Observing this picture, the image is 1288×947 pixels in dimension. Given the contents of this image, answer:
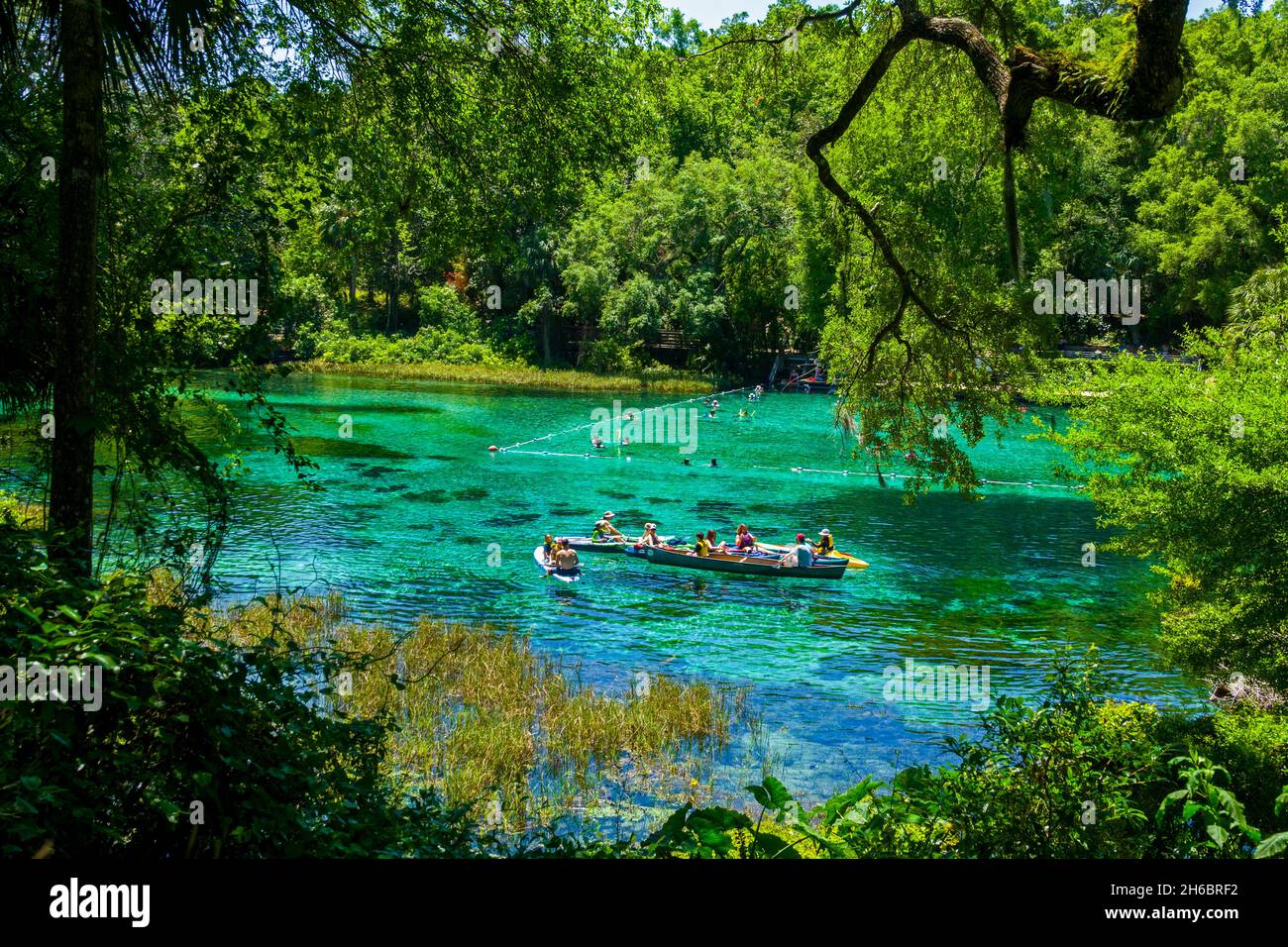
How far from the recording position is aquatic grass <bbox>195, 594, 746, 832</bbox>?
10555 mm

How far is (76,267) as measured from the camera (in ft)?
19.1

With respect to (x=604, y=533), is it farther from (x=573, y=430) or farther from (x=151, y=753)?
(x=573, y=430)

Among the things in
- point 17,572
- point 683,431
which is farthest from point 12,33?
point 683,431

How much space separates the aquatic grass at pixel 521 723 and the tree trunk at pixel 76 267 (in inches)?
138

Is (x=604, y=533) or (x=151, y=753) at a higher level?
(x=151, y=753)

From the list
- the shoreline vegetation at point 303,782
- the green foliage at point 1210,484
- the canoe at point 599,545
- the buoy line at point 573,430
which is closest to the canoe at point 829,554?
the canoe at point 599,545

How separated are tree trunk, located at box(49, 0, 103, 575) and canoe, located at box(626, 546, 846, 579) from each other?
1643cm

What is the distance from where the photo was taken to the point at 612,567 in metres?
21.7

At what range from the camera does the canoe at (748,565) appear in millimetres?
21406

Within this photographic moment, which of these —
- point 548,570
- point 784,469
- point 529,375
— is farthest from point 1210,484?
point 529,375

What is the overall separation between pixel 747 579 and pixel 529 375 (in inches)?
1567

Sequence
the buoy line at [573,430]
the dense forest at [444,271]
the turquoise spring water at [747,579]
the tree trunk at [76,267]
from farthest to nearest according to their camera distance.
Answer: the buoy line at [573,430]
the turquoise spring water at [747,579]
the tree trunk at [76,267]
the dense forest at [444,271]

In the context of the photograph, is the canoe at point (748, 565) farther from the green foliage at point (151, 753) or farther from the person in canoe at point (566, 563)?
the green foliage at point (151, 753)
